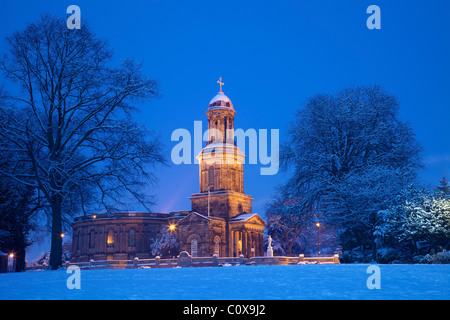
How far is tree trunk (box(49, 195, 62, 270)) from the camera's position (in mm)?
23469

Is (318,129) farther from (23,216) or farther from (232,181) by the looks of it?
(232,181)

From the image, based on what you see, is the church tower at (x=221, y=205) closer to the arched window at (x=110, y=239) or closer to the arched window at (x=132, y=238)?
the arched window at (x=132, y=238)

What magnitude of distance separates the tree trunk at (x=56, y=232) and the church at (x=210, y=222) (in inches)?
1690

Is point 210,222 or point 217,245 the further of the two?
point 217,245

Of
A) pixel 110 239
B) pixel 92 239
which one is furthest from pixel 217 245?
pixel 92 239

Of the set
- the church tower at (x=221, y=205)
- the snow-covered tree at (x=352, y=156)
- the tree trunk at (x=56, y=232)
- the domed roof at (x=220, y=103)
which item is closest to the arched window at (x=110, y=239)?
the church tower at (x=221, y=205)

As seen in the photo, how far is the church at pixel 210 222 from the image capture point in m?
67.9

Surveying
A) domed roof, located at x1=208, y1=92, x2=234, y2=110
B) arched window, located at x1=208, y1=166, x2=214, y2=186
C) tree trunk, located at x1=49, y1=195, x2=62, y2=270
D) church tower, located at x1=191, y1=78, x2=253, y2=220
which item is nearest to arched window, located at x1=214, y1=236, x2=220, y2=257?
church tower, located at x1=191, y1=78, x2=253, y2=220

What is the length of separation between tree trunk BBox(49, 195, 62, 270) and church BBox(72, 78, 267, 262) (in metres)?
42.9

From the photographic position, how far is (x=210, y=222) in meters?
67.1

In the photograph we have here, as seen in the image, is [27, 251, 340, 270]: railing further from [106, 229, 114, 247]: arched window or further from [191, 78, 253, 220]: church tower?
[106, 229, 114, 247]: arched window

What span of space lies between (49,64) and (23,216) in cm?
971

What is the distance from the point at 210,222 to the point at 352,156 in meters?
33.1

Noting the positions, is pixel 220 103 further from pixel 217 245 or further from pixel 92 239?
pixel 92 239
